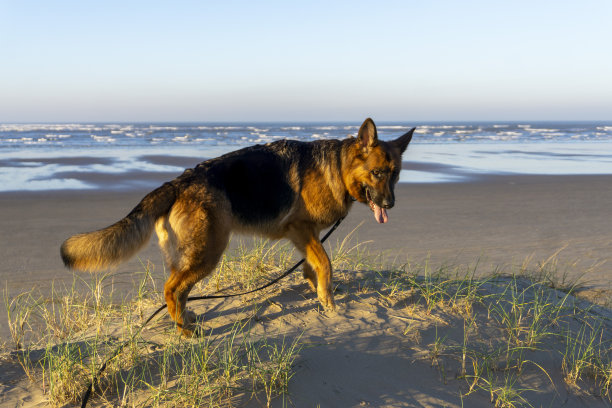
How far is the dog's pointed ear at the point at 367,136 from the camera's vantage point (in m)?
4.27

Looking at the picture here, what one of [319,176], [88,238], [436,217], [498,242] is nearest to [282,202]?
[319,176]

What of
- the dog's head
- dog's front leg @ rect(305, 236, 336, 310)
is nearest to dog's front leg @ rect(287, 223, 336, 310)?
dog's front leg @ rect(305, 236, 336, 310)

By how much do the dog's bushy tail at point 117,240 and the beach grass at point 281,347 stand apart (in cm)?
63

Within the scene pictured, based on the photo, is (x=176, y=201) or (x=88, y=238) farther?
(x=176, y=201)

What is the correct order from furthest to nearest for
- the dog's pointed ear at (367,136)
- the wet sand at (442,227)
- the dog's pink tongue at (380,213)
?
the wet sand at (442,227) < the dog's pink tongue at (380,213) < the dog's pointed ear at (367,136)

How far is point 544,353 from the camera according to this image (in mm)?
3900

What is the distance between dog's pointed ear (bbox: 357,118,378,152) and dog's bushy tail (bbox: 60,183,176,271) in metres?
1.78

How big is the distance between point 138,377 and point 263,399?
3.14 ft

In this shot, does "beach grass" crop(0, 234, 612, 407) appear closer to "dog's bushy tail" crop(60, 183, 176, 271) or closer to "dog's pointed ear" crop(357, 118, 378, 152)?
"dog's bushy tail" crop(60, 183, 176, 271)

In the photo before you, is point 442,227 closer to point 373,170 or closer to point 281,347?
point 373,170

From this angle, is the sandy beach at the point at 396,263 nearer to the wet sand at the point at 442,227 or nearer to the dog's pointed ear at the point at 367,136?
the wet sand at the point at 442,227

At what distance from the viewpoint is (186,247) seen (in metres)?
3.86

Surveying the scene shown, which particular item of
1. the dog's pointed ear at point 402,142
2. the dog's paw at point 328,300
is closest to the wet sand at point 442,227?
the dog's pointed ear at point 402,142

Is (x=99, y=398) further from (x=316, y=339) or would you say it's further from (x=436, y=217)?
(x=436, y=217)
